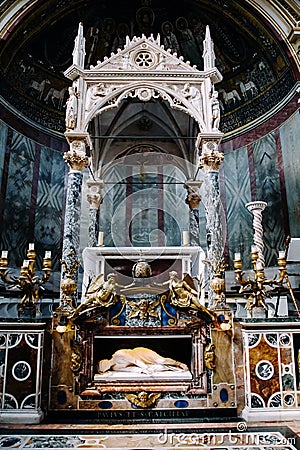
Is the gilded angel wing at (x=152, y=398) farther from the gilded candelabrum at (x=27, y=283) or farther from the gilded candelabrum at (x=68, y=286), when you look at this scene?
the gilded candelabrum at (x=27, y=283)

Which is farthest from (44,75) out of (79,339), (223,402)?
(223,402)

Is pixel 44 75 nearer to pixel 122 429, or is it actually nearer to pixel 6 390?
pixel 6 390

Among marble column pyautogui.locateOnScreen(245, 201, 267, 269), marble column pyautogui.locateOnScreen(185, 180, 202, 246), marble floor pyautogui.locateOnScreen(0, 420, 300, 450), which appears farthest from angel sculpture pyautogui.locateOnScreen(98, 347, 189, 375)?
marble column pyautogui.locateOnScreen(185, 180, 202, 246)

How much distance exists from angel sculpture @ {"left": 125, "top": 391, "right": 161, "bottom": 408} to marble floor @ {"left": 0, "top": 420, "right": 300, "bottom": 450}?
36 cm

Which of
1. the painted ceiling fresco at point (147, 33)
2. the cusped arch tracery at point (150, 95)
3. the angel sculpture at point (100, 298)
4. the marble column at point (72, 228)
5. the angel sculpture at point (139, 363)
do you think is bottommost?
the angel sculpture at point (139, 363)

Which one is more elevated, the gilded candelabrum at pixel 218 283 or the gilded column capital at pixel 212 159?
the gilded column capital at pixel 212 159

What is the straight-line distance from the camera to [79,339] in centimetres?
555

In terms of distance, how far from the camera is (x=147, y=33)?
11.1 metres

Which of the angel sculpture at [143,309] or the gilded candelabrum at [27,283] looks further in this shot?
the angel sculpture at [143,309]

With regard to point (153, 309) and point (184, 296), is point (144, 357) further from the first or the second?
point (184, 296)

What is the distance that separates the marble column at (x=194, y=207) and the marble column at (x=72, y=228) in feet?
11.7

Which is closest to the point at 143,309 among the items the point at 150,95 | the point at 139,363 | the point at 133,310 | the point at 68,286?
the point at 133,310

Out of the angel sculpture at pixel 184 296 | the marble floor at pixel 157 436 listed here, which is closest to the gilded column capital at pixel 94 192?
the angel sculpture at pixel 184 296

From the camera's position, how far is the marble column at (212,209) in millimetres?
6082
